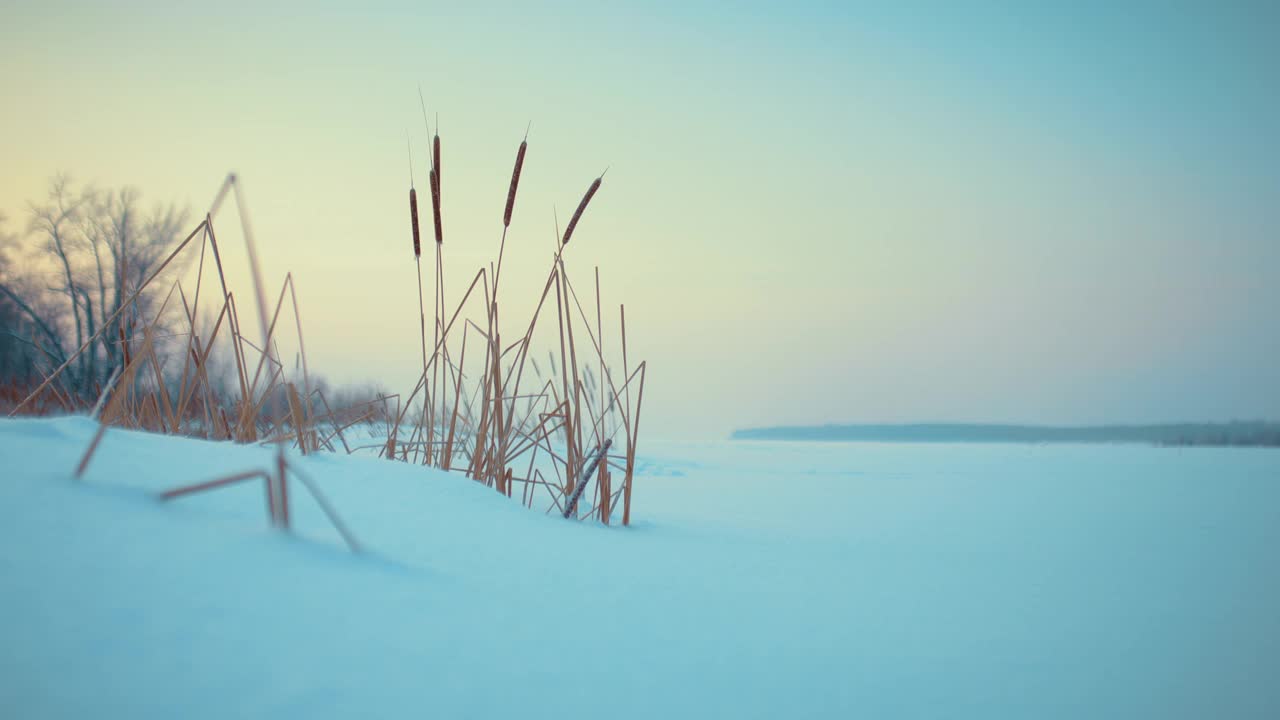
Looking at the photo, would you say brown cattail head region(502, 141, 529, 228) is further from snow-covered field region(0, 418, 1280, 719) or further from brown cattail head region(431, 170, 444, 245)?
snow-covered field region(0, 418, 1280, 719)

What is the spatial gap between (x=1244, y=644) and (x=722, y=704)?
0.98 meters

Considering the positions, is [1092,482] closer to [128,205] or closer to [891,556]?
[891,556]

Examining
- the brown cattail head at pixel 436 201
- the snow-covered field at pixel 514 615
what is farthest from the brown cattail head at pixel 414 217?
Result: the snow-covered field at pixel 514 615

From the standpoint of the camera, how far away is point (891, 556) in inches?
52.7

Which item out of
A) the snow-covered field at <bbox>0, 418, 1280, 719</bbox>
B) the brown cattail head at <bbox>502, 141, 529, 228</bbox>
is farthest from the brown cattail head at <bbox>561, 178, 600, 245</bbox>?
the snow-covered field at <bbox>0, 418, 1280, 719</bbox>

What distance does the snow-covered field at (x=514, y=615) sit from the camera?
1.40 ft

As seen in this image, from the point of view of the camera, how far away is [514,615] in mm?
609

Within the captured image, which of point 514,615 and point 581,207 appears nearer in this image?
point 514,615

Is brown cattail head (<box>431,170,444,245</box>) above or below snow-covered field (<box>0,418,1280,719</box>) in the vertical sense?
above

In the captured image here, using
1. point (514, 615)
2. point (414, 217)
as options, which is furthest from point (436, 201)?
point (514, 615)

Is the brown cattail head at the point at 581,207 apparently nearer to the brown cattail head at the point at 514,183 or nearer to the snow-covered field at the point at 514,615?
the brown cattail head at the point at 514,183

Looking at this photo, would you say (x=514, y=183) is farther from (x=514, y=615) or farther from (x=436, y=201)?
(x=514, y=615)

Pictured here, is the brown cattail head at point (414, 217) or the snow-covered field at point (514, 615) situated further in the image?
the brown cattail head at point (414, 217)

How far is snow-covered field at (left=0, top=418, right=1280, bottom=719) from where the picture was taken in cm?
43
